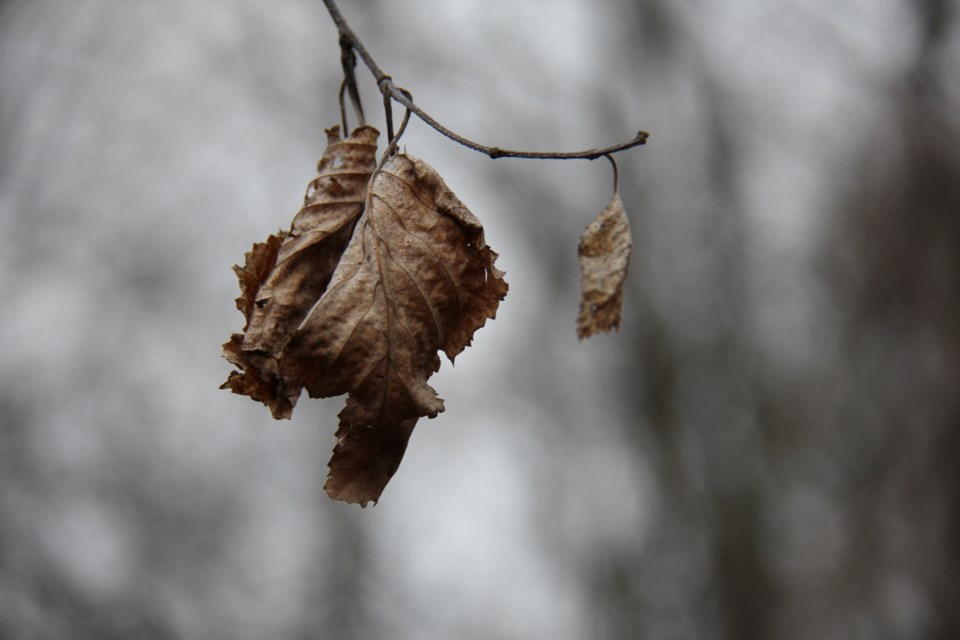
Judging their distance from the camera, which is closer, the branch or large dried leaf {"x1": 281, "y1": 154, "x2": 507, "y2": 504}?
the branch

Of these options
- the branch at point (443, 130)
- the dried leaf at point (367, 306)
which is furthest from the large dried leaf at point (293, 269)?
the branch at point (443, 130)

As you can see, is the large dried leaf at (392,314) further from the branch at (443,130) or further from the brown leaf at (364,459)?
the branch at (443,130)

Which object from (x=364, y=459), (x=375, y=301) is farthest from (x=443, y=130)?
(x=364, y=459)

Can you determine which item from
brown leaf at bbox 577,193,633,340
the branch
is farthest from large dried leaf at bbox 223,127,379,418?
brown leaf at bbox 577,193,633,340

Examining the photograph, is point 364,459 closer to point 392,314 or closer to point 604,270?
point 392,314

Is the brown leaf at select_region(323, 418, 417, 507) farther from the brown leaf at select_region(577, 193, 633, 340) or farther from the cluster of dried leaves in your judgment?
the brown leaf at select_region(577, 193, 633, 340)

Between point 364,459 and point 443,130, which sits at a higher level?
point 443,130
